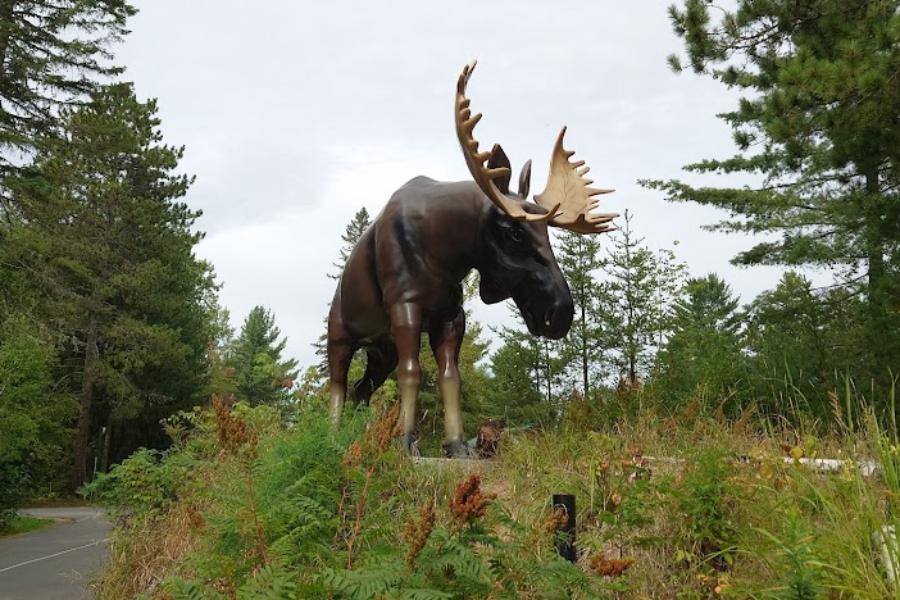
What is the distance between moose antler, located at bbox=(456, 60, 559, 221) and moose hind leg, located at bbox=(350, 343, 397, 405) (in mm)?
1780

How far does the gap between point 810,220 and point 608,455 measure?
34.7 feet

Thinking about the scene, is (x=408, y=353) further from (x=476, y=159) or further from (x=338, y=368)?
(x=476, y=159)

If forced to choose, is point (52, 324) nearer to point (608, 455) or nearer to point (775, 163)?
point (775, 163)

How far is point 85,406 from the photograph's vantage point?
82.9 feet

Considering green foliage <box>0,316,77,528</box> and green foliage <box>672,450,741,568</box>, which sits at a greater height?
green foliage <box>0,316,77,528</box>

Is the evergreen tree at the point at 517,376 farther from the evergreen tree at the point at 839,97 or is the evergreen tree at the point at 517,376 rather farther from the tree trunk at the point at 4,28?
the tree trunk at the point at 4,28

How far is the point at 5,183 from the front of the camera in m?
17.3

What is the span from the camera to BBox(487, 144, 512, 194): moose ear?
5160 millimetres

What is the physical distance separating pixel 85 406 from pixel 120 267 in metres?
4.65

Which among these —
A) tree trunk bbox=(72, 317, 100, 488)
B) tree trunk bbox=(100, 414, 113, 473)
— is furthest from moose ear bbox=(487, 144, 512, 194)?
tree trunk bbox=(100, 414, 113, 473)

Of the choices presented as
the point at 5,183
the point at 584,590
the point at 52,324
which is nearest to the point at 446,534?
the point at 584,590

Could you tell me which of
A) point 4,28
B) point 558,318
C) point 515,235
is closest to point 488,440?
point 558,318

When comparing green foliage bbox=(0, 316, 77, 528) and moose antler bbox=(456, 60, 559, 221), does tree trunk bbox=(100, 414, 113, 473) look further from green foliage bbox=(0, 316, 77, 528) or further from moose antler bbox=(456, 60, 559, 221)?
moose antler bbox=(456, 60, 559, 221)

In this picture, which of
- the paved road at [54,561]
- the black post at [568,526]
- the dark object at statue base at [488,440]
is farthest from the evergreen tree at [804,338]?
the paved road at [54,561]
